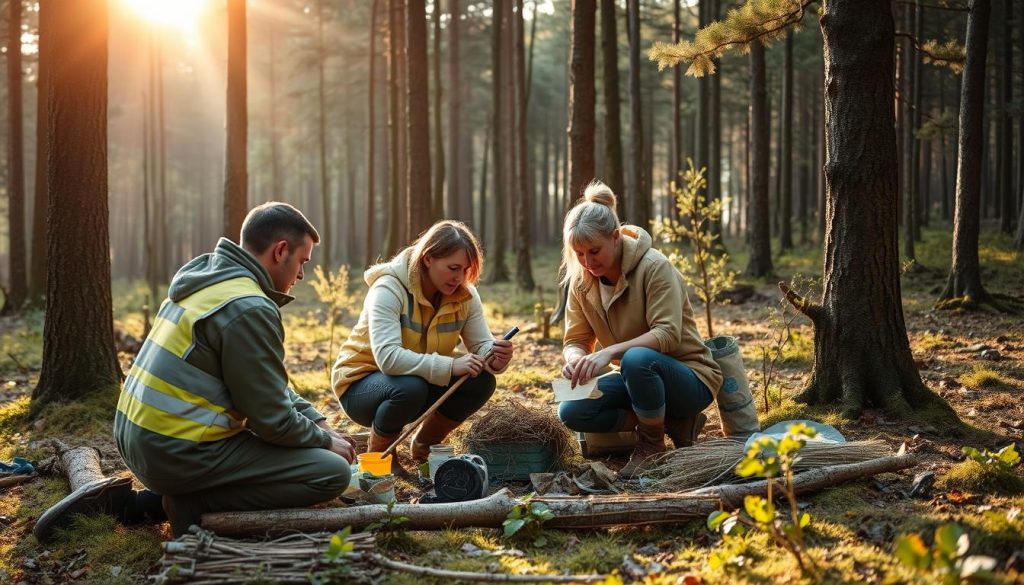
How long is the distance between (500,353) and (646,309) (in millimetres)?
1018

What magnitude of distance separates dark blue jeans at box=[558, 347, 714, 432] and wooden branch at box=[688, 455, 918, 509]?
909 millimetres

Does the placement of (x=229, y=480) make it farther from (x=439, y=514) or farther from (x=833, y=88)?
(x=833, y=88)

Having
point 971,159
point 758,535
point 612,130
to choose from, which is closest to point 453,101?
point 612,130

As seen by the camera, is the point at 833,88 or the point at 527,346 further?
the point at 527,346

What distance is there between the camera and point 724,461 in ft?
14.9

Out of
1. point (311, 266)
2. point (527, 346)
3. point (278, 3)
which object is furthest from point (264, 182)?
point (527, 346)

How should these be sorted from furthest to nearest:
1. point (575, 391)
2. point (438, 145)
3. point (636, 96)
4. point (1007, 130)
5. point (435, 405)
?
point (1007, 130) < point (438, 145) < point (636, 96) < point (575, 391) < point (435, 405)

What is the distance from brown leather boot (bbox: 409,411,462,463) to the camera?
5371 millimetres

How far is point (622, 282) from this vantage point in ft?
17.1

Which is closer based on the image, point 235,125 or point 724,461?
point 724,461

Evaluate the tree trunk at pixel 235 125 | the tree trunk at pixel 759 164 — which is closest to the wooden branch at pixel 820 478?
the tree trunk at pixel 235 125

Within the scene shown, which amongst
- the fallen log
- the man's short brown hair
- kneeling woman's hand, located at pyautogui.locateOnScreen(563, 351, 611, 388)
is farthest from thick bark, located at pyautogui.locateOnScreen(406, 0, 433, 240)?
the fallen log

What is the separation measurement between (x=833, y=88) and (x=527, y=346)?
561 cm

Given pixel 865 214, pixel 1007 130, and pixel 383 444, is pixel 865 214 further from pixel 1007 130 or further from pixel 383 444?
pixel 1007 130
